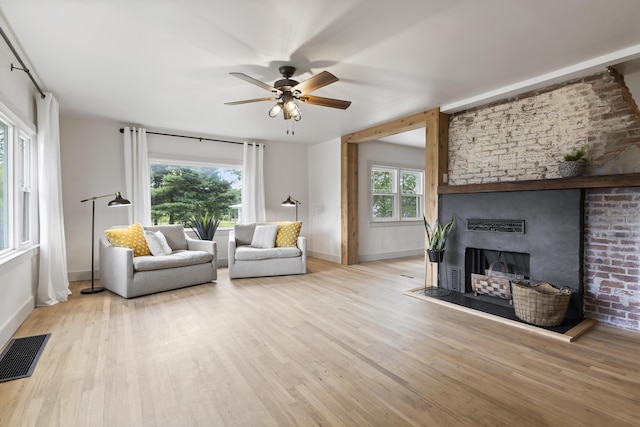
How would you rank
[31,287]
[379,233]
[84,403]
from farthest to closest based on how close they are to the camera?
1. [379,233]
2. [31,287]
3. [84,403]

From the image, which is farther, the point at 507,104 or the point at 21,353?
the point at 507,104

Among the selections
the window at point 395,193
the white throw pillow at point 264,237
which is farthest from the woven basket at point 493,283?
the white throw pillow at point 264,237

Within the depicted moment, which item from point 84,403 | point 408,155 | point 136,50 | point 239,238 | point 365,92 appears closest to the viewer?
point 84,403

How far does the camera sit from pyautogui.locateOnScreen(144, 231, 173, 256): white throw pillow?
4352 mm

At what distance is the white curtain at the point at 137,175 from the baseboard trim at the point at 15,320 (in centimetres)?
195

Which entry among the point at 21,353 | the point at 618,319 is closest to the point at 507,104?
the point at 618,319

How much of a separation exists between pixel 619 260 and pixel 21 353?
17.0ft

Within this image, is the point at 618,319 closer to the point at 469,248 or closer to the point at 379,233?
the point at 469,248

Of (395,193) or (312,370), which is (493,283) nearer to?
(312,370)

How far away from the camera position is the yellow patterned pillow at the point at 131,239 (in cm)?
419

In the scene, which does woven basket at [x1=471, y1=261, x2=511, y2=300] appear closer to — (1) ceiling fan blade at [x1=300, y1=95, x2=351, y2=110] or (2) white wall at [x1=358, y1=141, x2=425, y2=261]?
(1) ceiling fan blade at [x1=300, y1=95, x2=351, y2=110]

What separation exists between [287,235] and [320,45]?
3361 mm

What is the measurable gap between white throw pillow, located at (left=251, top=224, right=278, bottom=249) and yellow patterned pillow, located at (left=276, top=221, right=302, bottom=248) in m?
0.08

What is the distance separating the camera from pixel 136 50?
2.68 m
